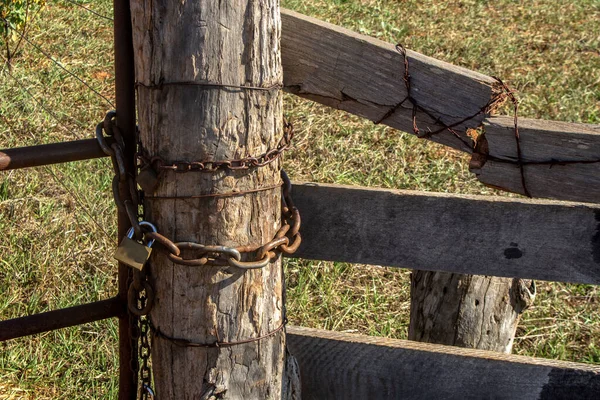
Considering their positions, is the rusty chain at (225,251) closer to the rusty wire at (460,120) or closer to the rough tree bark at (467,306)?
the rusty wire at (460,120)

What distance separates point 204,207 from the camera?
1753mm

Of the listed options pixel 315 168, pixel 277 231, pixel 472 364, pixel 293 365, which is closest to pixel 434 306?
pixel 472 364

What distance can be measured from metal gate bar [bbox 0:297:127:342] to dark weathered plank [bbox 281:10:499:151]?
2.60 feet

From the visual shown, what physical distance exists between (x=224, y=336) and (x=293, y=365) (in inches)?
13.0

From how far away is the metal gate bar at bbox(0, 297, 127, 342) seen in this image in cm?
196

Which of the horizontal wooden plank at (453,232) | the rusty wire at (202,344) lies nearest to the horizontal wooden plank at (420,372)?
the horizontal wooden plank at (453,232)

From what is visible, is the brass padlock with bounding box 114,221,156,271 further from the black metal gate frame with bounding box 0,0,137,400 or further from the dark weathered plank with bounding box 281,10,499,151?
the dark weathered plank with bounding box 281,10,499,151

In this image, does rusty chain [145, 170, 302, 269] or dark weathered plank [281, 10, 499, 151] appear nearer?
rusty chain [145, 170, 302, 269]

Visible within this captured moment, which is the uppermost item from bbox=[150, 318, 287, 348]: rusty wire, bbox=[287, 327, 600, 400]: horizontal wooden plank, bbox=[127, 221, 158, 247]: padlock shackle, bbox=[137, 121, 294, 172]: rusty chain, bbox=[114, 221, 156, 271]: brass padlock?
bbox=[137, 121, 294, 172]: rusty chain

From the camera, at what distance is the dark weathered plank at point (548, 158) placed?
6.48 ft

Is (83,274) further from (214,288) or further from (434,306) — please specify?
(214,288)

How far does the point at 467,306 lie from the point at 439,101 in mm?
953

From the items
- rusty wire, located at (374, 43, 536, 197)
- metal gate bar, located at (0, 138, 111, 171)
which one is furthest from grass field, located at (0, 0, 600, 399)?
rusty wire, located at (374, 43, 536, 197)

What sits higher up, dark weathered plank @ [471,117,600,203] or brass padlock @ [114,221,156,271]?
dark weathered plank @ [471,117,600,203]
